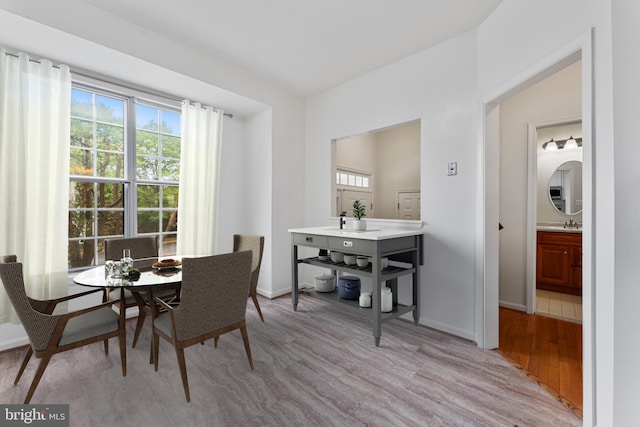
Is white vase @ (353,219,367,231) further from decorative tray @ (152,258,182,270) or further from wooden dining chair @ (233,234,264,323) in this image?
decorative tray @ (152,258,182,270)

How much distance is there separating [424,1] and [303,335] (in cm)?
298

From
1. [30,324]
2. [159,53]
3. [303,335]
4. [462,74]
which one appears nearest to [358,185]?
[462,74]

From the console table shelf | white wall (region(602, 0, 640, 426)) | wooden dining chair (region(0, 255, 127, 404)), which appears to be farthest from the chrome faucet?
wooden dining chair (region(0, 255, 127, 404))

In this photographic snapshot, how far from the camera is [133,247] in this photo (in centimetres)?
273

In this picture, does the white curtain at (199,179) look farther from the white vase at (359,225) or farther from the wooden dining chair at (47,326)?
the white vase at (359,225)

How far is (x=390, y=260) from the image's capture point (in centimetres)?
293

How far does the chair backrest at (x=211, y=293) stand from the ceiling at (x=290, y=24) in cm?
200

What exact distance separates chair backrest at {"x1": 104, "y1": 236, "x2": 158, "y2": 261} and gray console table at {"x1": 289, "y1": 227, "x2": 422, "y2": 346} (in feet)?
4.81

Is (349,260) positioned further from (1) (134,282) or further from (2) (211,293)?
(1) (134,282)

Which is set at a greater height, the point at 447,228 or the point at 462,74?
the point at 462,74

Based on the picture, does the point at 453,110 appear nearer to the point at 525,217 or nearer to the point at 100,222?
the point at 525,217

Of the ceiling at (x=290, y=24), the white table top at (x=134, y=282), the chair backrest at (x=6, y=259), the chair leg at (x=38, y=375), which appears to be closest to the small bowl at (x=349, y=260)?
the white table top at (x=134, y=282)

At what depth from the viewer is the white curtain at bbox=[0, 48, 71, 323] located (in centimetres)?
219

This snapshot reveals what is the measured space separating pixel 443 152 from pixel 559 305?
8.21ft
